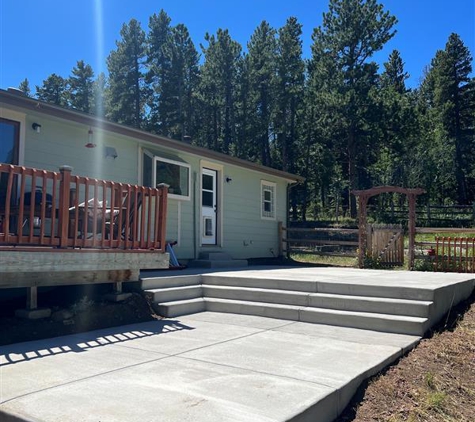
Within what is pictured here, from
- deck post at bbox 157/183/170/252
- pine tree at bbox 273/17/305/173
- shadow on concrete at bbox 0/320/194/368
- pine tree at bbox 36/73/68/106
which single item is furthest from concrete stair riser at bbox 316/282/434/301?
pine tree at bbox 36/73/68/106

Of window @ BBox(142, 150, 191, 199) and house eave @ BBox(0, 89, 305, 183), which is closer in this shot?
house eave @ BBox(0, 89, 305, 183)

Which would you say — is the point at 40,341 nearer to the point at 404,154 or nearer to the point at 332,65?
the point at 332,65

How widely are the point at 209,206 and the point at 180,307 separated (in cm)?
471

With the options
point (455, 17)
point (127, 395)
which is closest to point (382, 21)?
point (455, 17)

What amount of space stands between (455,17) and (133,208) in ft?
35.2

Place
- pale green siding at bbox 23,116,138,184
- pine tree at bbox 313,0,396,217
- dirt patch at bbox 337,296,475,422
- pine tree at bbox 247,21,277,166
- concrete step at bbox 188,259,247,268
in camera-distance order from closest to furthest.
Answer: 1. dirt patch at bbox 337,296,475,422
2. pale green siding at bbox 23,116,138,184
3. concrete step at bbox 188,259,247,268
4. pine tree at bbox 313,0,396,217
5. pine tree at bbox 247,21,277,166

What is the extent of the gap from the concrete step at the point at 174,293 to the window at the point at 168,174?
111 inches

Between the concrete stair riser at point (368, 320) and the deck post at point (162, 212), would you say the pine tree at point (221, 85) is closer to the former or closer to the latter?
the deck post at point (162, 212)

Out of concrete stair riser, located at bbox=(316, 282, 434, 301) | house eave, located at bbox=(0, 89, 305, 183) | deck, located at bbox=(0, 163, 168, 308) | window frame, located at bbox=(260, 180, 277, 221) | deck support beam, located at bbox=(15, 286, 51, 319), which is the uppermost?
house eave, located at bbox=(0, 89, 305, 183)

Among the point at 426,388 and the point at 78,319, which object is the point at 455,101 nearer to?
the point at 426,388

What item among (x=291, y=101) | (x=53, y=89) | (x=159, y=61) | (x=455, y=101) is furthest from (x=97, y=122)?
(x=455, y=101)

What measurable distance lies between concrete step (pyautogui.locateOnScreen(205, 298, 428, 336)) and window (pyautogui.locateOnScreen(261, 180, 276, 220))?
6465mm

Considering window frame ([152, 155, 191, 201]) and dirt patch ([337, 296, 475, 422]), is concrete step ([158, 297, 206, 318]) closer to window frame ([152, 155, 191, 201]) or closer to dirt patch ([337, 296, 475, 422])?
dirt patch ([337, 296, 475, 422])

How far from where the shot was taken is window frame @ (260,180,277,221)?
1242cm
